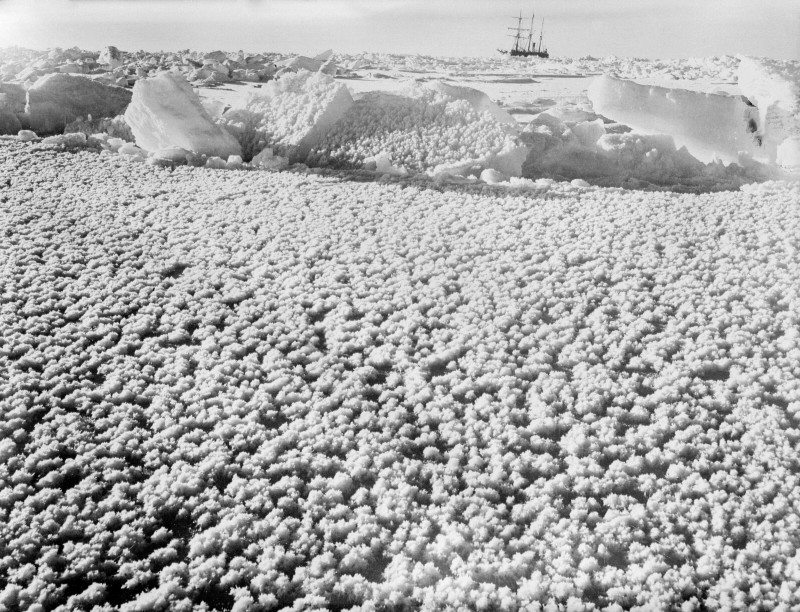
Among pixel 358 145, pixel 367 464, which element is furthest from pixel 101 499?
pixel 358 145

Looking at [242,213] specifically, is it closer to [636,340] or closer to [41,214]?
[41,214]

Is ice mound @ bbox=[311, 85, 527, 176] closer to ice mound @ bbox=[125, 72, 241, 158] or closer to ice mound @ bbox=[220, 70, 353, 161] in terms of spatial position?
ice mound @ bbox=[220, 70, 353, 161]

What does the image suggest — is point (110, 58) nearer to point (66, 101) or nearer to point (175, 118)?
point (66, 101)

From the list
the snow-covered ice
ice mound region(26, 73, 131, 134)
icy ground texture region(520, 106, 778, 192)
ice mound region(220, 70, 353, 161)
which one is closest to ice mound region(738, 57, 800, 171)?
icy ground texture region(520, 106, 778, 192)

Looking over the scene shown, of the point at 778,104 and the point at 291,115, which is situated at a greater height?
the point at 778,104

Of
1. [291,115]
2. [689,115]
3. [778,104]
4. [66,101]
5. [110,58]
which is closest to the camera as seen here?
[778,104]

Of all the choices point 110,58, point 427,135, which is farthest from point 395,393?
point 110,58

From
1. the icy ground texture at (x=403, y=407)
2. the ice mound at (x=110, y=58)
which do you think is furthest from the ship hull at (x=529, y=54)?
the icy ground texture at (x=403, y=407)
